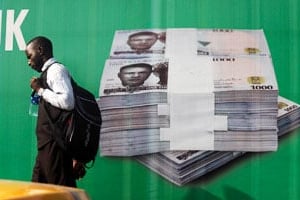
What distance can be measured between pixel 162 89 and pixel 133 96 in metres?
0.26

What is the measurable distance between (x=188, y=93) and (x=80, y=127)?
0.97 metres

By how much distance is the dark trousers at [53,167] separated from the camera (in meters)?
4.62

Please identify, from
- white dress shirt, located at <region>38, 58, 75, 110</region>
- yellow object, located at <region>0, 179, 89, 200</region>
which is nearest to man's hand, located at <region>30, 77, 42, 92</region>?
white dress shirt, located at <region>38, 58, 75, 110</region>

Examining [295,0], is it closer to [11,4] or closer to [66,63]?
[66,63]

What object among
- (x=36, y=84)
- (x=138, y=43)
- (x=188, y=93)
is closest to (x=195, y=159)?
(x=188, y=93)

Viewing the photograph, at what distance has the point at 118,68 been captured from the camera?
194 inches

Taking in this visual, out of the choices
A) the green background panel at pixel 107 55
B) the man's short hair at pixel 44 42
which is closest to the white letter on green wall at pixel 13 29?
the green background panel at pixel 107 55

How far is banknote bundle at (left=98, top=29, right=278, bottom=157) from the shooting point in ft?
15.6

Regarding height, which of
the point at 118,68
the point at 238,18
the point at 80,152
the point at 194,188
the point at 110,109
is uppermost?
the point at 238,18

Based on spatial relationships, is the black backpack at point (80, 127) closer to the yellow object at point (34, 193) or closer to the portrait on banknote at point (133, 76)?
the portrait on banknote at point (133, 76)

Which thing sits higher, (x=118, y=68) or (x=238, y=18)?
(x=238, y=18)

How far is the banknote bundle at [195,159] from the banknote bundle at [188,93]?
0.05m

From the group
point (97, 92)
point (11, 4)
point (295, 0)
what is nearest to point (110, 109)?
point (97, 92)

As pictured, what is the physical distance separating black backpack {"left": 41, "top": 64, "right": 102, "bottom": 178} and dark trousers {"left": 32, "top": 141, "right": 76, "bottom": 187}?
0.07m
